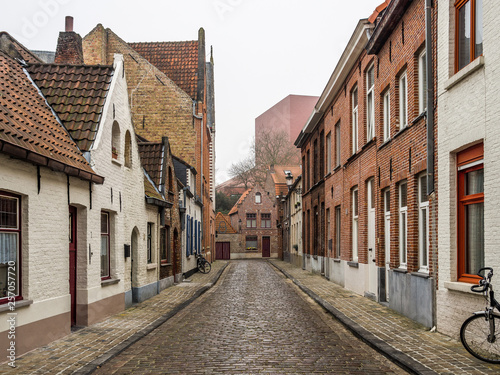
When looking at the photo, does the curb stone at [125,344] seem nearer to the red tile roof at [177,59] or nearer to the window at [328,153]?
the window at [328,153]

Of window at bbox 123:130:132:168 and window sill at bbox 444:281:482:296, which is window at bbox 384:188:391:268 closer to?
window sill at bbox 444:281:482:296

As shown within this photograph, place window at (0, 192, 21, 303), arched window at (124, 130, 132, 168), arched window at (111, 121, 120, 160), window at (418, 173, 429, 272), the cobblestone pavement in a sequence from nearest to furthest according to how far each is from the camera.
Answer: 1. the cobblestone pavement
2. window at (0, 192, 21, 303)
3. window at (418, 173, 429, 272)
4. arched window at (111, 121, 120, 160)
5. arched window at (124, 130, 132, 168)

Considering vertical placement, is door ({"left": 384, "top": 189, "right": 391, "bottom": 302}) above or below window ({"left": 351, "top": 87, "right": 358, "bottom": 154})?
below

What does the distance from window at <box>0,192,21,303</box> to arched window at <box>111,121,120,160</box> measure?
4628 millimetres

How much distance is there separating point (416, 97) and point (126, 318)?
7.23m

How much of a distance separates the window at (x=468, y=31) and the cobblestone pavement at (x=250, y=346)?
4.62 meters

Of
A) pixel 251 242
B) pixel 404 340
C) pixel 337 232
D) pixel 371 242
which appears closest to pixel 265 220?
pixel 251 242

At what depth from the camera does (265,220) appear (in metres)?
62.1

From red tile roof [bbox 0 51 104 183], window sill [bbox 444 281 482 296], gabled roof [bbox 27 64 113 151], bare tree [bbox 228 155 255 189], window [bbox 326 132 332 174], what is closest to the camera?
red tile roof [bbox 0 51 104 183]

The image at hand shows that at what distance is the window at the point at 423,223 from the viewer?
10986mm

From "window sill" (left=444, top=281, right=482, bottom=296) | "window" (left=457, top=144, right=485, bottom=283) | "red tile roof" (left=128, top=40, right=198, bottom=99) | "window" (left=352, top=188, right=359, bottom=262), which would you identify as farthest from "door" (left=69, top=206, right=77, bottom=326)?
"red tile roof" (left=128, top=40, right=198, bottom=99)

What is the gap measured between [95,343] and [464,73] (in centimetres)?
675

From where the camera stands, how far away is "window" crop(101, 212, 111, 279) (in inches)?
480

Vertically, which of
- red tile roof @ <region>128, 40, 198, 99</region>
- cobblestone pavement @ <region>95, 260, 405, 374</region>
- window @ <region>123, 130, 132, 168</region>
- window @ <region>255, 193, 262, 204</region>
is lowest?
cobblestone pavement @ <region>95, 260, 405, 374</region>
